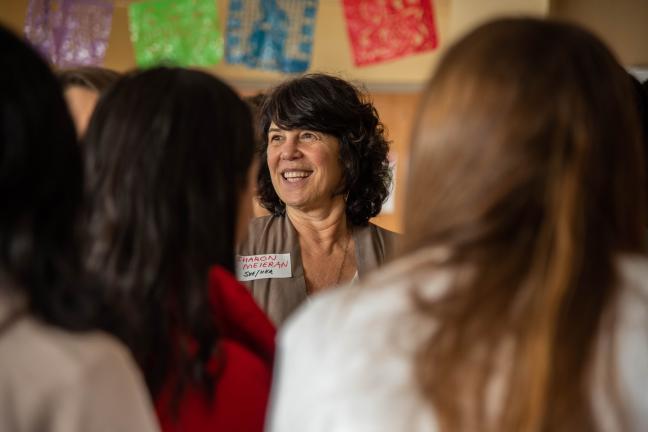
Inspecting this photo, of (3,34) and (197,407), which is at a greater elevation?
(3,34)

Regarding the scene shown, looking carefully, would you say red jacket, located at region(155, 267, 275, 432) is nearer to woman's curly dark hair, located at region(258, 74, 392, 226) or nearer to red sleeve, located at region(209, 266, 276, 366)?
red sleeve, located at region(209, 266, 276, 366)

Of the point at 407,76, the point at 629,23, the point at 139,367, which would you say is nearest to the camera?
the point at 139,367

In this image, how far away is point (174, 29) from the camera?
4445 mm

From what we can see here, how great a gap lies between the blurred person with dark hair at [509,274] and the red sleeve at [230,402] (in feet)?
1.04

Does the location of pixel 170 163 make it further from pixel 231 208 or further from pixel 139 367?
pixel 139 367

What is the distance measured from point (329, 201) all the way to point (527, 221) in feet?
5.50

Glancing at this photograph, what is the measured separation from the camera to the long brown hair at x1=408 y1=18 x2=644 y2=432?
891mm

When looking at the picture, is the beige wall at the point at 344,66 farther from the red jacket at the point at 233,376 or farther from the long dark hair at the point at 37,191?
the long dark hair at the point at 37,191

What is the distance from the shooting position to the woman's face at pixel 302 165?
2498 millimetres

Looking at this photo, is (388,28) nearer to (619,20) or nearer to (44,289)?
(619,20)

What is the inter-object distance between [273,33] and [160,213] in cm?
369

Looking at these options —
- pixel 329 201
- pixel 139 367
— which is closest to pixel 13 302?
pixel 139 367

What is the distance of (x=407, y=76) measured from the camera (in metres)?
5.18

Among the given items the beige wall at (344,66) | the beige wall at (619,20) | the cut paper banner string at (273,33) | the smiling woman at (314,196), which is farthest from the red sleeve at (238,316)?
the beige wall at (619,20)
